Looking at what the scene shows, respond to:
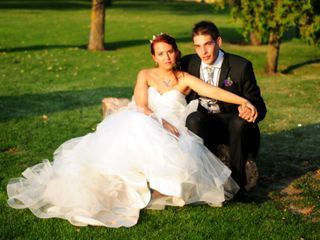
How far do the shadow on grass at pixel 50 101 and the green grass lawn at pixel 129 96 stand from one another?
2cm

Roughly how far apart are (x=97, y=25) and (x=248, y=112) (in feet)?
51.3

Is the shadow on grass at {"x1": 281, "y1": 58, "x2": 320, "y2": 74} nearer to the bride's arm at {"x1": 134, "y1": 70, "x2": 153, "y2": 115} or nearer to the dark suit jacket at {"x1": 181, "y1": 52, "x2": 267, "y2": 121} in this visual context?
the dark suit jacket at {"x1": 181, "y1": 52, "x2": 267, "y2": 121}

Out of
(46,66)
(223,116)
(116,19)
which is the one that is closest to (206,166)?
(223,116)

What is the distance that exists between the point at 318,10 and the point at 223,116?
33.5 feet

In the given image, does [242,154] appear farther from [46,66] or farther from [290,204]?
[46,66]

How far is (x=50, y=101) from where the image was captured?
12703 millimetres

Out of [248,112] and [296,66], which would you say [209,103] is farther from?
[296,66]

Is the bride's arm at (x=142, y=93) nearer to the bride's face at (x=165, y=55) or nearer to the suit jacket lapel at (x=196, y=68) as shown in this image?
the bride's face at (x=165, y=55)

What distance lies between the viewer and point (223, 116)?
7246 mm

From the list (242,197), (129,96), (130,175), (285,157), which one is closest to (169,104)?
(130,175)

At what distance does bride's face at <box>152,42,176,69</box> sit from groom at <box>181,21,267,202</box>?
36 centimetres

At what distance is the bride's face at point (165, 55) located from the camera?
6.86 metres

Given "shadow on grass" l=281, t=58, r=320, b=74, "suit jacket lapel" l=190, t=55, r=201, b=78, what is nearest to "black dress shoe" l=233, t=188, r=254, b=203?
"suit jacket lapel" l=190, t=55, r=201, b=78

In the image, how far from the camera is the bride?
243 inches
